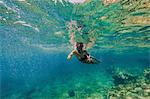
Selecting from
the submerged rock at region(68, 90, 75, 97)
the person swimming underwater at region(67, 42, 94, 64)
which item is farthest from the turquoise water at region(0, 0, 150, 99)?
the person swimming underwater at region(67, 42, 94, 64)

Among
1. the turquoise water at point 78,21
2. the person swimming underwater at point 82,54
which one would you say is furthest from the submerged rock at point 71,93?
the person swimming underwater at point 82,54

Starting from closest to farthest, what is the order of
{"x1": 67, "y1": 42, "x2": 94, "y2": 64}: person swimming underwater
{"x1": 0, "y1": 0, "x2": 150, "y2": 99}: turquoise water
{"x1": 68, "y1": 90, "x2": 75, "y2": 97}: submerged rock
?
{"x1": 67, "y1": 42, "x2": 94, "y2": 64}: person swimming underwater
{"x1": 0, "y1": 0, "x2": 150, "y2": 99}: turquoise water
{"x1": 68, "y1": 90, "x2": 75, "y2": 97}: submerged rock

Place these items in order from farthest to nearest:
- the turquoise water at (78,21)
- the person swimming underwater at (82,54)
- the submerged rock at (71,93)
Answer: the submerged rock at (71,93)
the turquoise water at (78,21)
the person swimming underwater at (82,54)

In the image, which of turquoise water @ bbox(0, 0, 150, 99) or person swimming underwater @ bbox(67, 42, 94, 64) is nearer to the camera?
person swimming underwater @ bbox(67, 42, 94, 64)

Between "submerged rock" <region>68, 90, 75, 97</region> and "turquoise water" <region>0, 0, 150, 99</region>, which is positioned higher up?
"turquoise water" <region>0, 0, 150, 99</region>

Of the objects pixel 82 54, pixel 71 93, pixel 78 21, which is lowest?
pixel 71 93

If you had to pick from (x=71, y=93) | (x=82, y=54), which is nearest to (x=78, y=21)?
(x=71, y=93)

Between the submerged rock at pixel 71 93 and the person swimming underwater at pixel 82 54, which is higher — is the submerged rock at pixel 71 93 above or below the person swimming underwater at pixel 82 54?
below

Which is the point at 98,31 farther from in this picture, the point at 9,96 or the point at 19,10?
the point at 9,96

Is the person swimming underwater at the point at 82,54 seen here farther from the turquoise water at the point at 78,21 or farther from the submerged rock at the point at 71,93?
the submerged rock at the point at 71,93

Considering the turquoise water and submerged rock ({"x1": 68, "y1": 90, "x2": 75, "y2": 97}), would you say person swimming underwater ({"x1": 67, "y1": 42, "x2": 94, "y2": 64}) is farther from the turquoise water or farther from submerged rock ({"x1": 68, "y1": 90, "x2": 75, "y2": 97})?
submerged rock ({"x1": 68, "y1": 90, "x2": 75, "y2": 97})

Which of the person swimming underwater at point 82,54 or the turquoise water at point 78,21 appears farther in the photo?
the turquoise water at point 78,21

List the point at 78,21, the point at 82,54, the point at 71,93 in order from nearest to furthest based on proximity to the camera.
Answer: the point at 82,54, the point at 78,21, the point at 71,93

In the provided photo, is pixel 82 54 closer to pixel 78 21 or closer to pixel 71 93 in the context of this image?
pixel 78 21
